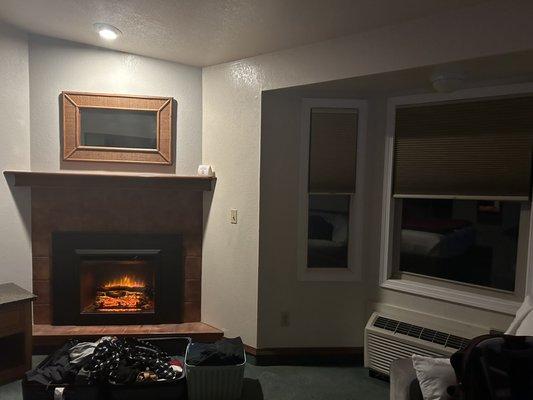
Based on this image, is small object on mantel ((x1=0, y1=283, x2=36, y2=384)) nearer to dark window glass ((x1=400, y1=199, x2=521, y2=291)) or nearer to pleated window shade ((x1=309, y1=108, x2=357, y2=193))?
pleated window shade ((x1=309, y1=108, x2=357, y2=193))

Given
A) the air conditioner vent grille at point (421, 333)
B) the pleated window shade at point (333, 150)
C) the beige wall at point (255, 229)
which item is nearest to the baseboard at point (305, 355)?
the beige wall at point (255, 229)

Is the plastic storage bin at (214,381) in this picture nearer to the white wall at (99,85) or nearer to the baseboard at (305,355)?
the baseboard at (305,355)

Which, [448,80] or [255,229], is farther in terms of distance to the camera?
[255,229]

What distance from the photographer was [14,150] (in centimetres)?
290

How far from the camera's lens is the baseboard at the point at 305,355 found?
2922mm

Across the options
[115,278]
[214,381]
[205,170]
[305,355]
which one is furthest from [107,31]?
[305,355]

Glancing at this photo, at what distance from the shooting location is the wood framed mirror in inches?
117

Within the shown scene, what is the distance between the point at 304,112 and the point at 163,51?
121cm

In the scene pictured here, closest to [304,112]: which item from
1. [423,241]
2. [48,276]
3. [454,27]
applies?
[454,27]

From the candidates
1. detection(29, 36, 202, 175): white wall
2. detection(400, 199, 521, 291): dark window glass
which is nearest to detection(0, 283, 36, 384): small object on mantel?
detection(29, 36, 202, 175): white wall

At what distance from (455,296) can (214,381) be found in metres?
1.77

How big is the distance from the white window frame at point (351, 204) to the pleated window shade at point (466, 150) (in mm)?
271

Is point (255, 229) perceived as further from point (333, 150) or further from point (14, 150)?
point (14, 150)

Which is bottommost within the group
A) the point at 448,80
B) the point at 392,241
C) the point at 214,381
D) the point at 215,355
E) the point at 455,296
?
the point at 214,381
